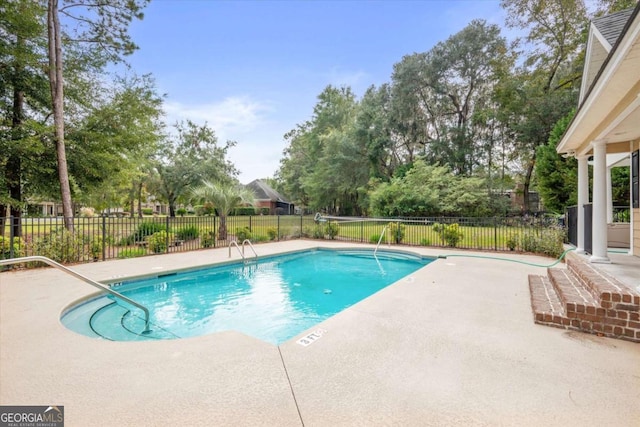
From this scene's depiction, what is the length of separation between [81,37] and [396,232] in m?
12.7

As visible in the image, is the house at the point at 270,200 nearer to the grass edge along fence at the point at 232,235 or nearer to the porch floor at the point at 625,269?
the grass edge along fence at the point at 232,235

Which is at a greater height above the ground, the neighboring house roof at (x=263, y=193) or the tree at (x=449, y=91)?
the tree at (x=449, y=91)

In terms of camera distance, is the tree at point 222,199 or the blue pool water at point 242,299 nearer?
the blue pool water at point 242,299

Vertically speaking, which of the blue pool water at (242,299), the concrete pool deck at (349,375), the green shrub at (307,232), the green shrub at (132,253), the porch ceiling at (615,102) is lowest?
the blue pool water at (242,299)

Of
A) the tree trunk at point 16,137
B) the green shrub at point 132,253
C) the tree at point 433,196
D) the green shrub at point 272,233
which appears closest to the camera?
the green shrub at point 132,253

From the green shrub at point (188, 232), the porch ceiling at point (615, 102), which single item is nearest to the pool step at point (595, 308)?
the porch ceiling at point (615, 102)

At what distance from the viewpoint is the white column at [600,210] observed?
4.53 m

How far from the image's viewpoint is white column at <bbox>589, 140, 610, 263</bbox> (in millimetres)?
4527

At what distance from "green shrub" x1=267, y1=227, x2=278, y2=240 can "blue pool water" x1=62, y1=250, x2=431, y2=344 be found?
346cm

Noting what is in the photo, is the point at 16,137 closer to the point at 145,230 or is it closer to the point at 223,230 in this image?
the point at 145,230

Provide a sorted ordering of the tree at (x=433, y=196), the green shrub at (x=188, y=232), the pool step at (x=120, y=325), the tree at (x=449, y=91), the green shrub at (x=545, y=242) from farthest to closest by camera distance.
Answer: the tree at (x=449, y=91) → the tree at (x=433, y=196) → the green shrub at (x=188, y=232) → the green shrub at (x=545, y=242) → the pool step at (x=120, y=325)

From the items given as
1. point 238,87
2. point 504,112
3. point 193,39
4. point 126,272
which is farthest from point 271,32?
point 504,112

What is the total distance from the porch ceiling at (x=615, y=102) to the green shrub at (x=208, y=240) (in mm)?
10465

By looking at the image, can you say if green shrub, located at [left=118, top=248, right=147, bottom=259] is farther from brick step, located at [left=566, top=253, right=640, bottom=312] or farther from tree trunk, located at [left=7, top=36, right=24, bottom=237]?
brick step, located at [left=566, top=253, right=640, bottom=312]
